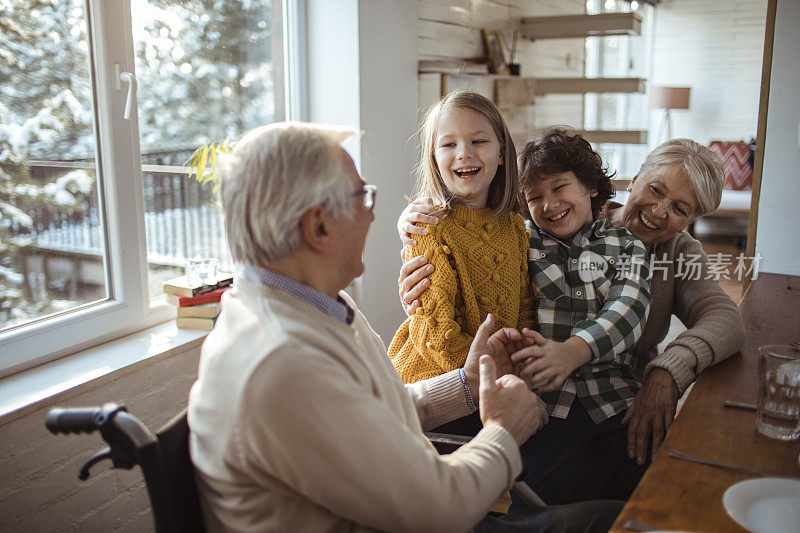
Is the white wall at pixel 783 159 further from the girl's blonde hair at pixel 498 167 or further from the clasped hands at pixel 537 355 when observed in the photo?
the clasped hands at pixel 537 355

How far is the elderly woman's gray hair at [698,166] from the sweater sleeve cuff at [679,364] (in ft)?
1.78

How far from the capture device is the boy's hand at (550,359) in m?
1.72

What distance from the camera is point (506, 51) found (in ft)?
15.1

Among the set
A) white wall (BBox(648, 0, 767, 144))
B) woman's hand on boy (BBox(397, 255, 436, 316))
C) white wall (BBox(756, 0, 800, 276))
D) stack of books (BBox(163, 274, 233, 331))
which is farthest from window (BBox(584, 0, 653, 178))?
woman's hand on boy (BBox(397, 255, 436, 316))

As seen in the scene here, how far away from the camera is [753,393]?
5.29 ft

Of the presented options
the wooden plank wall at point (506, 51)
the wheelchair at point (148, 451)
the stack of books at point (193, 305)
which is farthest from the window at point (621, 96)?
the wheelchair at point (148, 451)

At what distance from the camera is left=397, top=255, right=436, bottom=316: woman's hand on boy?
1874 mm

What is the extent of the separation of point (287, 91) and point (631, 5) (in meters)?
6.45

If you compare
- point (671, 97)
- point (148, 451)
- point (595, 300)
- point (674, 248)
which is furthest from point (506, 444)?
point (671, 97)

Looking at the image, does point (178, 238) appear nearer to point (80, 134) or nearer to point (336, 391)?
point (80, 134)

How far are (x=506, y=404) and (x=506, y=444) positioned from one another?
11 cm

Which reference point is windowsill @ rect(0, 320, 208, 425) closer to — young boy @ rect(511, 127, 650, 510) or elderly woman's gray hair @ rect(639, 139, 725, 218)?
young boy @ rect(511, 127, 650, 510)

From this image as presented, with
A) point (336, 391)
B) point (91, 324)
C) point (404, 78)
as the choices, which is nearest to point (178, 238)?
point (91, 324)

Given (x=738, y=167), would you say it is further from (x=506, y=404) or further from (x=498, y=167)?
(x=506, y=404)
